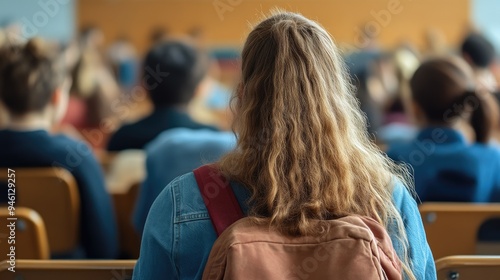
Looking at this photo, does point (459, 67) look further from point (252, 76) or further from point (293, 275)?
point (293, 275)

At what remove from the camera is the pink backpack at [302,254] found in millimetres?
1300

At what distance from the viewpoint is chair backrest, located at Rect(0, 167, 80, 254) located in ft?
8.66

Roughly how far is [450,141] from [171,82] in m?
1.29

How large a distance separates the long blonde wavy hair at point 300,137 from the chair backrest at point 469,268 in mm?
232

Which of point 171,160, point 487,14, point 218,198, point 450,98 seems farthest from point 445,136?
point 487,14

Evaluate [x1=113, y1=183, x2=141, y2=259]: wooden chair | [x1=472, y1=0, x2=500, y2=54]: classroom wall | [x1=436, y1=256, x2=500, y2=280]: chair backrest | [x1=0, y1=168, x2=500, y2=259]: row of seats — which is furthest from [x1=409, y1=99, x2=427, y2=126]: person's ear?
[x1=472, y1=0, x2=500, y2=54]: classroom wall

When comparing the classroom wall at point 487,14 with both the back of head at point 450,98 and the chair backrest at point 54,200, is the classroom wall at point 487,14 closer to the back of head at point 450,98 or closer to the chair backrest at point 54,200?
the back of head at point 450,98

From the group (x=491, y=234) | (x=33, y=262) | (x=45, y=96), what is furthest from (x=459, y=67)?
(x=33, y=262)

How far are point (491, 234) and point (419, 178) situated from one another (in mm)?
386

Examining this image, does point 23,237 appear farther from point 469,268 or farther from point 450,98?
point 450,98

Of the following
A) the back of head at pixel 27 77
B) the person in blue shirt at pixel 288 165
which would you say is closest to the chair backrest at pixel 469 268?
the person in blue shirt at pixel 288 165

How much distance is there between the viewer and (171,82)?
358cm

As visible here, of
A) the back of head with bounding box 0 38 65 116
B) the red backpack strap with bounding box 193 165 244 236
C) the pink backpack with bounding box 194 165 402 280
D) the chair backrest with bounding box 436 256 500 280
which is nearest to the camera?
the pink backpack with bounding box 194 165 402 280

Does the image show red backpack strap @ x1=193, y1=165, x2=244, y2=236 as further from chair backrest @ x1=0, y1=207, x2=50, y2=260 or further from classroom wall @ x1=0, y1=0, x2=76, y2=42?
classroom wall @ x1=0, y1=0, x2=76, y2=42
